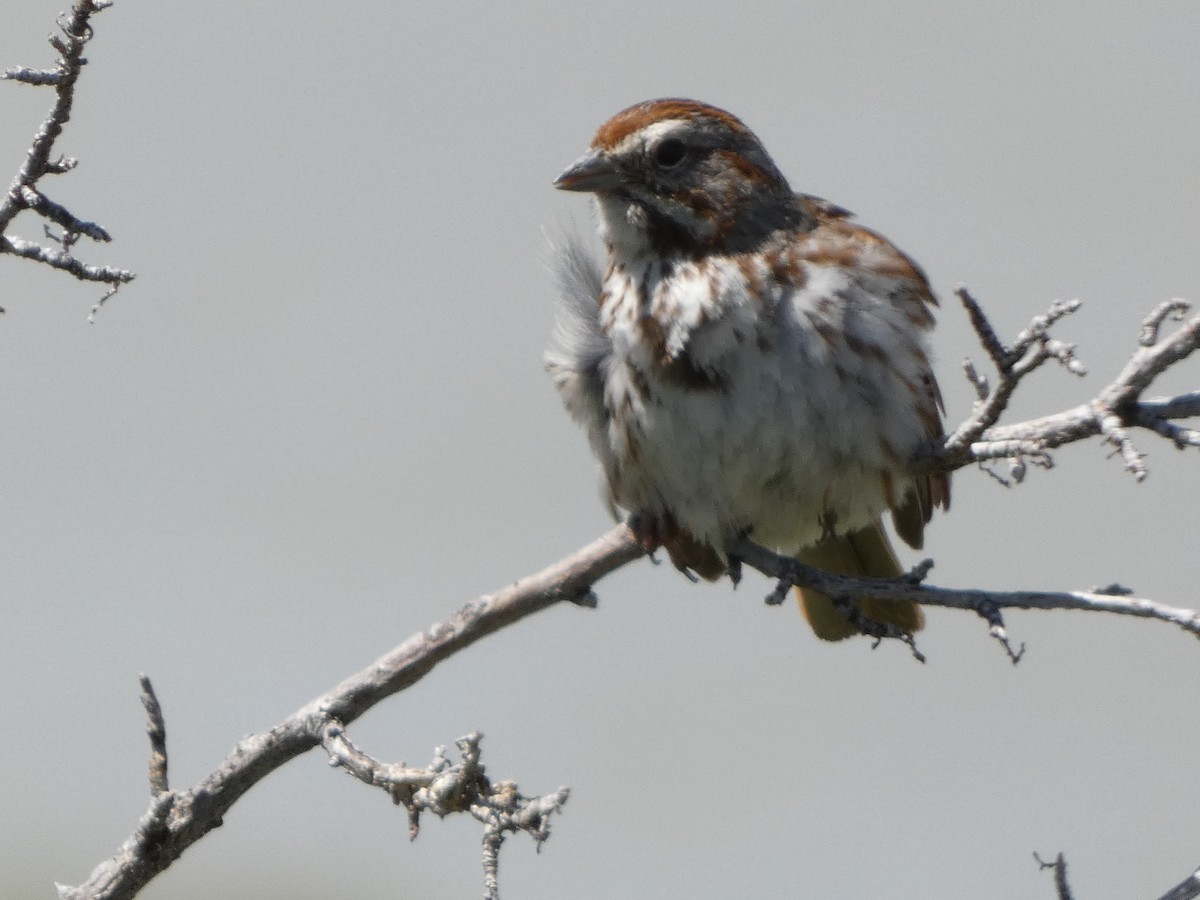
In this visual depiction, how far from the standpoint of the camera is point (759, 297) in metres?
4.36

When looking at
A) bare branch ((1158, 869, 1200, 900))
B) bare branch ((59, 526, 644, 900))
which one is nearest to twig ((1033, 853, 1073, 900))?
bare branch ((1158, 869, 1200, 900))

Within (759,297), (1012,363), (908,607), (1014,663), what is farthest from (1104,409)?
(908,607)

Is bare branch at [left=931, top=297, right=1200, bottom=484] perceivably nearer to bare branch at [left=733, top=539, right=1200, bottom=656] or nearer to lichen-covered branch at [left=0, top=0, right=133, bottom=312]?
bare branch at [left=733, top=539, right=1200, bottom=656]

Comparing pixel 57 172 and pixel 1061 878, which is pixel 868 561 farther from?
pixel 57 172

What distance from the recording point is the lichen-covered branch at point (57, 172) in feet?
8.63

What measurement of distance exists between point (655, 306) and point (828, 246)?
0.55 m

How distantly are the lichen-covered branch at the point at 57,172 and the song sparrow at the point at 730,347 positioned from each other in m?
1.82

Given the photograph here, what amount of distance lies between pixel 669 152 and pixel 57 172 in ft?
7.07

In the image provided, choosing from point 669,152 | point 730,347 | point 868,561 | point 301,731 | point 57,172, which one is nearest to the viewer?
point 57,172

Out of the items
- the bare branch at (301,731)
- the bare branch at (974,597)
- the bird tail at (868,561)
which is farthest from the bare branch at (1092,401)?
the bird tail at (868,561)

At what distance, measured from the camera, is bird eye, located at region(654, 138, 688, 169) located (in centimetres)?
460

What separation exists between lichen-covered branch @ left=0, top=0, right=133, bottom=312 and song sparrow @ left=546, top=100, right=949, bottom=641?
1.82 meters

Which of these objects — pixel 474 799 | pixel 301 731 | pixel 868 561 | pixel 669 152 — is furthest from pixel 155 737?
pixel 868 561

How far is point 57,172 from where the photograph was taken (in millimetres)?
2871
